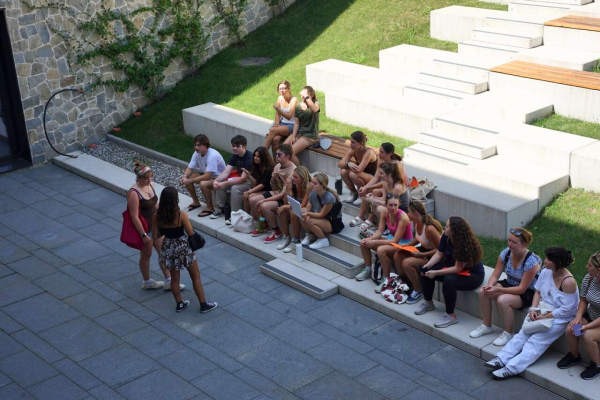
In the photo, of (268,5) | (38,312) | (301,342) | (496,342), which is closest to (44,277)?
(38,312)

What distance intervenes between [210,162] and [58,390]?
445 cm

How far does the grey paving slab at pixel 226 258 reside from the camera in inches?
416

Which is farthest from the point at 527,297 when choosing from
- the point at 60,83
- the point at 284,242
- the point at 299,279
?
the point at 60,83

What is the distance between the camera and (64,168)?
1458 centimetres

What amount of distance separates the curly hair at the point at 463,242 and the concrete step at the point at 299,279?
5.99 feet

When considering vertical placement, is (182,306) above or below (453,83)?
below

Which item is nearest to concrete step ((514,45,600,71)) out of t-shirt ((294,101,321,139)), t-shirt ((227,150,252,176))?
t-shirt ((294,101,321,139))

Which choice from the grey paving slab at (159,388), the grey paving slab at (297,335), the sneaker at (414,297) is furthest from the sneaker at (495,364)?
the grey paving slab at (159,388)

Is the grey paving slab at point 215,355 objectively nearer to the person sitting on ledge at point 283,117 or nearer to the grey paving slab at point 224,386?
the grey paving slab at point 224,386

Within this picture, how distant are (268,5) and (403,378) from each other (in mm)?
11501

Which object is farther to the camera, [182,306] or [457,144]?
[457,144]

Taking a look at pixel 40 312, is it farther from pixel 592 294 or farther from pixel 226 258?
pixel 592 294

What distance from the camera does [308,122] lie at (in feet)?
40.1

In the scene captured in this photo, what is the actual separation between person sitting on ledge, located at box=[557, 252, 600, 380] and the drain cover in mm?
10156
